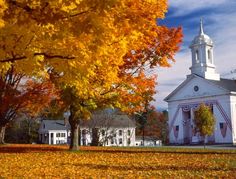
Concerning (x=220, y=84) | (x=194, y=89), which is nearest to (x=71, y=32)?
(x=220, y=84)

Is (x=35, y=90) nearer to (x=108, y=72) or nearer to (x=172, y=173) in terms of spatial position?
(x=108, y=72)

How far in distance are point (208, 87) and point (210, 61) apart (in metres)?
6.28

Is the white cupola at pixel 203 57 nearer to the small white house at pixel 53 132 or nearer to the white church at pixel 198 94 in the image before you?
the white church at pixel 198 94

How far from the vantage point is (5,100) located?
26.6 metres

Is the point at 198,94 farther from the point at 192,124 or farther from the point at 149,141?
the point at 149,141

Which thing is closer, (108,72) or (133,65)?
(108,72)

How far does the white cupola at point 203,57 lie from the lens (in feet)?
215

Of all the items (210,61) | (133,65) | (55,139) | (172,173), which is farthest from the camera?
(55,139)

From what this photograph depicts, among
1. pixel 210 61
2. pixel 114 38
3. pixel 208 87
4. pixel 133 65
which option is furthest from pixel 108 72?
pixel 210 61

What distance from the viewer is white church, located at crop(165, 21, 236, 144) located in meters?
60.0

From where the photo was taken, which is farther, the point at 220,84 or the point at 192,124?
the point at 192,124

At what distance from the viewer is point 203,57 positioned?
66062mm

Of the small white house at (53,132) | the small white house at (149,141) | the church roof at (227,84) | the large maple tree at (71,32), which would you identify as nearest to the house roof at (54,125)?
the small white house at (53,132)

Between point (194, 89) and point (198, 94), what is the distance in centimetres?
143
